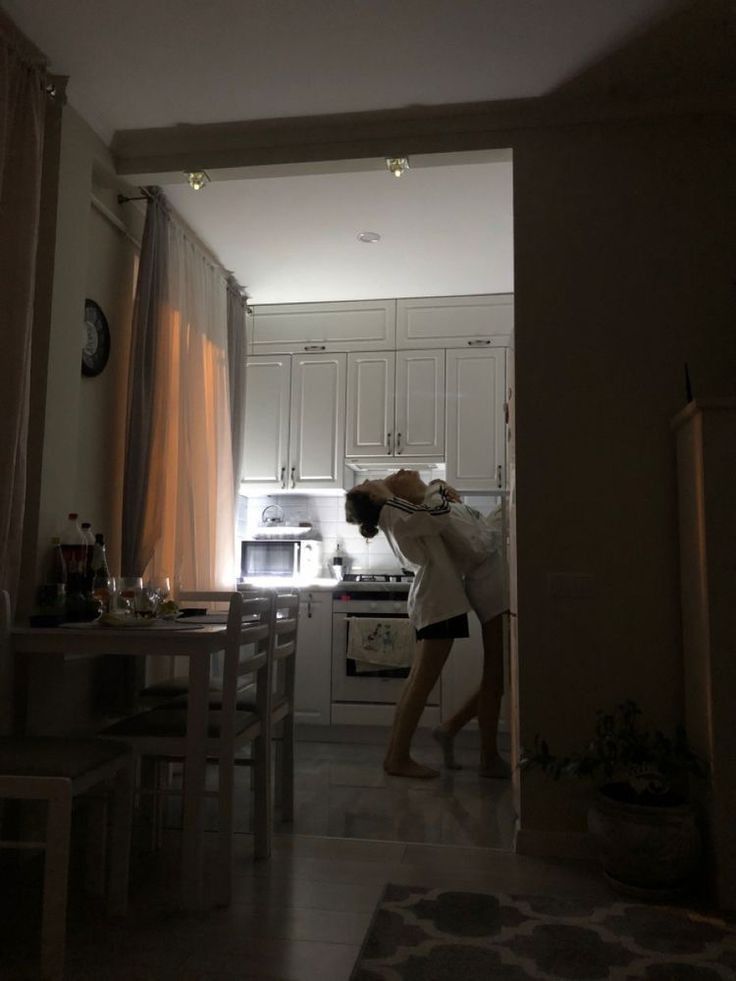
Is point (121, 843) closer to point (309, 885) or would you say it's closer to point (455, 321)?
point (309, 885)

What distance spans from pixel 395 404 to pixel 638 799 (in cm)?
301

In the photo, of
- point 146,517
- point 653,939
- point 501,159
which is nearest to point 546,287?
point 501,159

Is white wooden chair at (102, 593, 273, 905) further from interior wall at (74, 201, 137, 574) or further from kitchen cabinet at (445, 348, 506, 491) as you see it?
kitchen cabinet at (445, 348, 506, 491)

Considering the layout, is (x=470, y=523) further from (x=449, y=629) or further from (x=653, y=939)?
(x=653, y=939)

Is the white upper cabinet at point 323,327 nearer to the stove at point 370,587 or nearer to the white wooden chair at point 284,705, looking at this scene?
the stove at point 370,587

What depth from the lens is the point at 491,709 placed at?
3.65m

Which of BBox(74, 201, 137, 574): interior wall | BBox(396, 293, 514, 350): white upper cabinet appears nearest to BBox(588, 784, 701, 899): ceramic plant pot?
BBox(74, 201, 137, 574): interior wall

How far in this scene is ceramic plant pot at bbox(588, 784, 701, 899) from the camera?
2.21 meters

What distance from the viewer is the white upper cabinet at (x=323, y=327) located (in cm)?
497

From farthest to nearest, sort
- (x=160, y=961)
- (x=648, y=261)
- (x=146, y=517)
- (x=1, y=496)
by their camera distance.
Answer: (x=146, y=517), (x=648, y=261), (x=1, y=496), (x=160, y=961)

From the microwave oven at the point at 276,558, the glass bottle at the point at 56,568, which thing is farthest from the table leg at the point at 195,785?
the microwave oven at the point at 276,558

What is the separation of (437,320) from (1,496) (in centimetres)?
317

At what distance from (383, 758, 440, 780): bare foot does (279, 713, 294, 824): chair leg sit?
0.78 metres

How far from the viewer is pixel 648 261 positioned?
278cm
